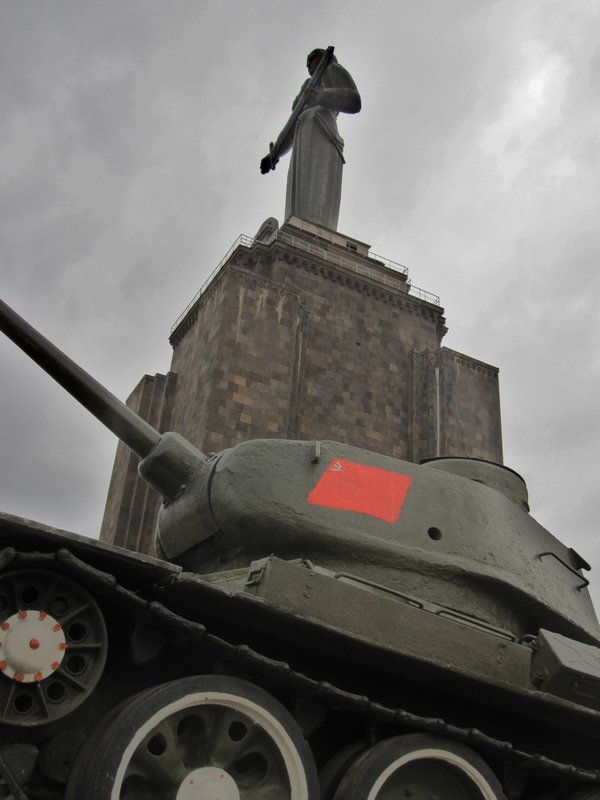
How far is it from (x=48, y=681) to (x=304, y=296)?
58.6ft

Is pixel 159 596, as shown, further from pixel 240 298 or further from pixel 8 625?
pixel 240 298

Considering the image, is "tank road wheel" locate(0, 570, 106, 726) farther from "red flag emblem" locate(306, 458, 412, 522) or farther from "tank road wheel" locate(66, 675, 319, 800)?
"red flag emblem" locate(306, 458, 412, 522)

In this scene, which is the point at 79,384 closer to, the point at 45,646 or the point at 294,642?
the point at 294,642

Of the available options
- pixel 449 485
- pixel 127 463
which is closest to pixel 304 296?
pixel 127 463

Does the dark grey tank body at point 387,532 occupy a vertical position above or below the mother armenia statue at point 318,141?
below

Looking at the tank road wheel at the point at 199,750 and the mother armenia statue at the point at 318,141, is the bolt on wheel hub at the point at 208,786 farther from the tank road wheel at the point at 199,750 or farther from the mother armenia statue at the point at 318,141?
the mother armenia statue at the point at 318,141

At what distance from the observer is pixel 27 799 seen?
4176mm

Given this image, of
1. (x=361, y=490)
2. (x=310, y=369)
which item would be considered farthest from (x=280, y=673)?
(x=310, y=369)

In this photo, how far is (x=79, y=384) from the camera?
747 cm

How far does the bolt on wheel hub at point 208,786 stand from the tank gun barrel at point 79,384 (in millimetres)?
3505

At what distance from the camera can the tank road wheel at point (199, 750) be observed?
4387 millimetres

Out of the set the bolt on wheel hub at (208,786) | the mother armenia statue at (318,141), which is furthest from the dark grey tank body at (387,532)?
the mother armenia statue at (318,141)

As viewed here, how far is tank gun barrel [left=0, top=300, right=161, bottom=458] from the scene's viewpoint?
731cm

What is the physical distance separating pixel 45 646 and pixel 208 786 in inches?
44.8
